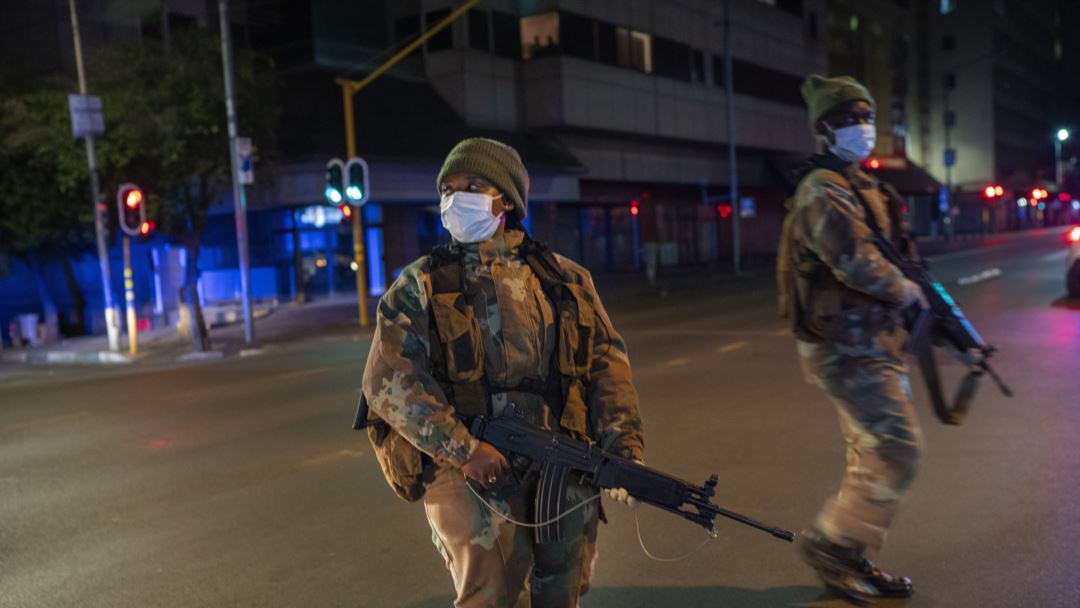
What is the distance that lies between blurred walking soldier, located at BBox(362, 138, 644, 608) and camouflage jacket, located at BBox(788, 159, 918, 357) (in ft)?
4.17

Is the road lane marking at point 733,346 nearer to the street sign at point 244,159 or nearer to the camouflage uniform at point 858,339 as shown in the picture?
the camouflage uniform at point 858,339

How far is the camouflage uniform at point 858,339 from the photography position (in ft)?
11.2

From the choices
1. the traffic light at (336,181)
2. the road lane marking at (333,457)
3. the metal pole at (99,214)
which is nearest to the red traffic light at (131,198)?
the metal pole at (99,214)

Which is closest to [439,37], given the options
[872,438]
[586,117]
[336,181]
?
[586,117]

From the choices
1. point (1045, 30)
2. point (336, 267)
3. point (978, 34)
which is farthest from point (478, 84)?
point (1045, 30)

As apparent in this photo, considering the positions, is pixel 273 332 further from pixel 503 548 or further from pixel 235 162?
pixel 503 548

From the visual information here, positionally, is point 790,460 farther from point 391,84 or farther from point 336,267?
point 391,84

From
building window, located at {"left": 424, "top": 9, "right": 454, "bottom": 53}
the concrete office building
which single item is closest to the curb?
the concrete office building

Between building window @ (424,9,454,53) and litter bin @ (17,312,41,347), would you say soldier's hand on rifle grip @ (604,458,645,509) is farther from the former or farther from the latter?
building window @ (424,9,454,53)

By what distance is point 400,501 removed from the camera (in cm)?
537

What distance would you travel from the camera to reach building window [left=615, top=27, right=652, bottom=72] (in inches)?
1204

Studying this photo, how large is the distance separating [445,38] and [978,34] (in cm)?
5621

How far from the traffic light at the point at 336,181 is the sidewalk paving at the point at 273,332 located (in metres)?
2.79

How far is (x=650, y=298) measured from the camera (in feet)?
75.8
